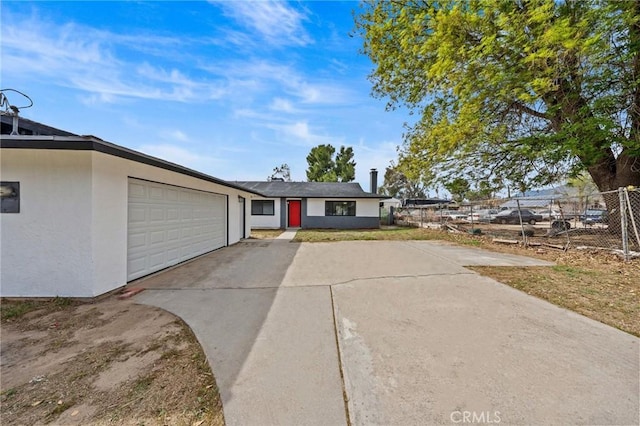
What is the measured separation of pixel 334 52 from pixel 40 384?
12.0 meters

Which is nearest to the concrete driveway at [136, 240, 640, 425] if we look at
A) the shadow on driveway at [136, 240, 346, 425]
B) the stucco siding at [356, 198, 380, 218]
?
the shadow on driveway at [136, 240, 346, 425]

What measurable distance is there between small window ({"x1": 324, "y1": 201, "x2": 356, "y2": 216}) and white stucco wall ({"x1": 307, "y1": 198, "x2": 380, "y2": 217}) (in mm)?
296

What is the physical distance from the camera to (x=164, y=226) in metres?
6.03

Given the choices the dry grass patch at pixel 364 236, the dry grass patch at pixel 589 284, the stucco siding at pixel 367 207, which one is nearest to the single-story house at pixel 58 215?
the dry grass patch at pixel 589 284

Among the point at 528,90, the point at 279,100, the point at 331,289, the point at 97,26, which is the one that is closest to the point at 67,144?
the point at 97,26

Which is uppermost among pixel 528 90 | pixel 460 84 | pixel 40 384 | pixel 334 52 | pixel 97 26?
pixel 334 52

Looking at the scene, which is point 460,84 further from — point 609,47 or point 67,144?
point 67,144

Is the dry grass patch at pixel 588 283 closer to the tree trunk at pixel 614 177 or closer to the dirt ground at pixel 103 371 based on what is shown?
the tree trunk at pixel 614 177

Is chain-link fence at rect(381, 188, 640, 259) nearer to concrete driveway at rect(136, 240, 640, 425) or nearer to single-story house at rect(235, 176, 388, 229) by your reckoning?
single-story house at rect(235, 176, 388, 229)

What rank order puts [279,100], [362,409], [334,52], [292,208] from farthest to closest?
[292,208], [279,100], [334,52], [362,409]

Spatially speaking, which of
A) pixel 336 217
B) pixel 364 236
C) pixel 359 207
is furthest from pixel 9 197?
pixel 359 207

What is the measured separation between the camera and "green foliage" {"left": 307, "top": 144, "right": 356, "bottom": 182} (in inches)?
1252

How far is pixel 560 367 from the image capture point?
2.29 metres

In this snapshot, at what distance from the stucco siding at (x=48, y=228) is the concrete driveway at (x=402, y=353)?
1152 mm
